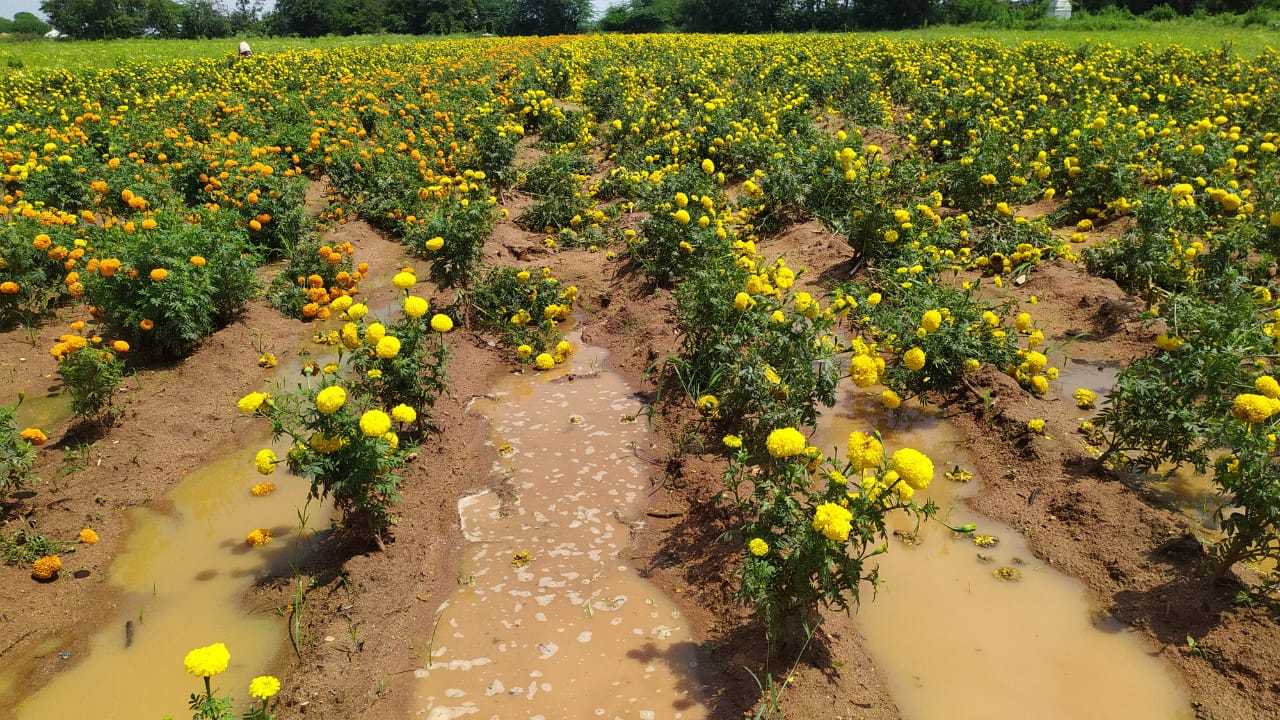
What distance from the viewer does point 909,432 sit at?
5578 millimetres

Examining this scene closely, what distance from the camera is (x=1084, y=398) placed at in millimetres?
5398

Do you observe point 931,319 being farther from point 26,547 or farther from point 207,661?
point 26,547

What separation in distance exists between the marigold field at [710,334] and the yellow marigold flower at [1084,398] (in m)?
0.04

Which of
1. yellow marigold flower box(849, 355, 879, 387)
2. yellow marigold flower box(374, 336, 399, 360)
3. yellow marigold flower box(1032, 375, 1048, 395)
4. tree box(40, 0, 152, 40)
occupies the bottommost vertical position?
yellow marigold flower box(1032, 375, 1048, 395)

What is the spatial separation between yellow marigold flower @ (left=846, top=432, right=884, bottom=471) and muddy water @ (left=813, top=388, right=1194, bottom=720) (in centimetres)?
129

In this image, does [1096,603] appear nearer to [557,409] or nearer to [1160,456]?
[1160,456]

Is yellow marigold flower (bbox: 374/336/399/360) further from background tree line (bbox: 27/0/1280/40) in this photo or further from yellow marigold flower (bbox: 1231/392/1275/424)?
background tree line (bbox: 27/0/1280/40)

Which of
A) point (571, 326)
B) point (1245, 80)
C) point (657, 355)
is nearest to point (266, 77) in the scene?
point (571, 326)

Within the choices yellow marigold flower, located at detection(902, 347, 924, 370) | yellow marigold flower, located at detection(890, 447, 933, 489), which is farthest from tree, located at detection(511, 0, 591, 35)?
yellow marigold flower, located at detection(890, 447, 933, 489)

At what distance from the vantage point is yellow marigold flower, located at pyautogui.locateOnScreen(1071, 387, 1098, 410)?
5398 millimetres

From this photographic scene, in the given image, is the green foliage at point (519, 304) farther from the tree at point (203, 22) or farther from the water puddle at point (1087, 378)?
the tree at point (203, 22)

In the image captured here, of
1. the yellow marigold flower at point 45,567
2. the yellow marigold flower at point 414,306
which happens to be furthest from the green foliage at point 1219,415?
the yellow marigold flower at point 45,567

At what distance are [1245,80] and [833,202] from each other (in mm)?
8901

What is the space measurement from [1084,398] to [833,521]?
371cm
